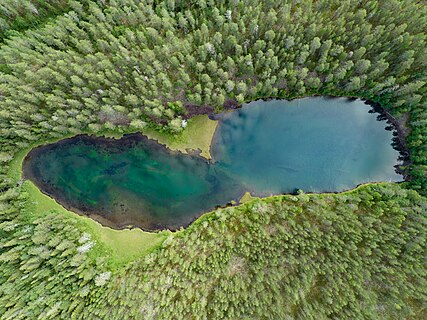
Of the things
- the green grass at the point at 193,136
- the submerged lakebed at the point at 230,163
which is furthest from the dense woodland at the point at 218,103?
the submerged lakebed at the point at 230,163

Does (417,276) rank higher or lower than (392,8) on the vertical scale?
lower

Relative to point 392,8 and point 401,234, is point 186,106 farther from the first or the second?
point 401,234

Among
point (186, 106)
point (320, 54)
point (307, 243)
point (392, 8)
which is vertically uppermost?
point (392, 8)

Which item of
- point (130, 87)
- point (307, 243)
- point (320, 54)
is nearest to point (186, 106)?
point (130, 87)

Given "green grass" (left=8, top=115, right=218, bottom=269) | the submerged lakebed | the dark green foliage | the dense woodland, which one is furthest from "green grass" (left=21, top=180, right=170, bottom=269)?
the dark green foliage

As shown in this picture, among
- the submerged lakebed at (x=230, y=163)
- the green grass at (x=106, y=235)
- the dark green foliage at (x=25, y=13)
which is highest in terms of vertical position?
the dark green foliage at (x=25, y=13)

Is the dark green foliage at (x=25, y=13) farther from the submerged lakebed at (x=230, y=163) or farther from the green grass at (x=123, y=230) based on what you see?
the submerged lakebed at (x=230, y=163)

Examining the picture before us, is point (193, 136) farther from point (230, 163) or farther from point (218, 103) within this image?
point (230, 163)

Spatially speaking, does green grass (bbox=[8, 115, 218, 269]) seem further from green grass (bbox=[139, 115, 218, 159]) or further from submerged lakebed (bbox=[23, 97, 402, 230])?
submerged lakebed (bbox=[23, 97, 402, 230])
